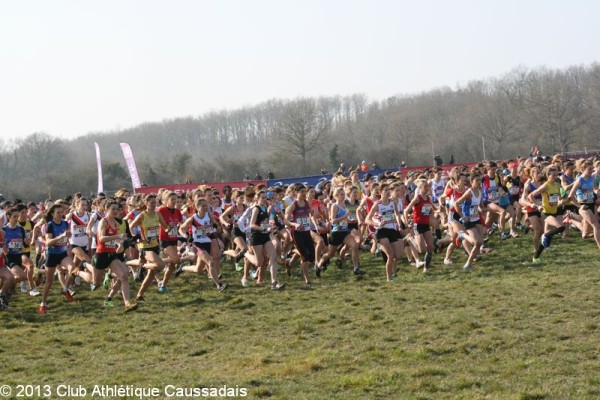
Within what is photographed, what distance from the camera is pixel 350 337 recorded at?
10.4 metres

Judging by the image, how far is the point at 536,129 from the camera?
7038cm

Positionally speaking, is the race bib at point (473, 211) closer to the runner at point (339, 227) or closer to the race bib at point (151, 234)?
the runner at point (339, 227)

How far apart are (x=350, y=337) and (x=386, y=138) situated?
70.3 metres

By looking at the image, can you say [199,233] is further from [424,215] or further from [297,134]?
[297,134]

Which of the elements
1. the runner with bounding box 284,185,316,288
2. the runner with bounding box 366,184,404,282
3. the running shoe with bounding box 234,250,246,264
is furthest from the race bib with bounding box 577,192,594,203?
the running shoe with bounding box 234,250,246,264

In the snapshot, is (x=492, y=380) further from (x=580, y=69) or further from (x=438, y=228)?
(x=580, y=69)

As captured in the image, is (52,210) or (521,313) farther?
(52,210)

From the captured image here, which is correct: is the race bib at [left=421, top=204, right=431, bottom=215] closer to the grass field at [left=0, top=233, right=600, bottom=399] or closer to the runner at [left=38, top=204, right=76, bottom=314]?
the grass field at [left=0, top=233, right=600, bottom=399]

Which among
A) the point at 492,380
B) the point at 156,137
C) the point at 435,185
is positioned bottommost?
the point at 492,380

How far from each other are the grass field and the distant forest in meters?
38.8

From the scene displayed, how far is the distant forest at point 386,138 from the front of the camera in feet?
196

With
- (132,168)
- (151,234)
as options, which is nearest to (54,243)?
(151,234)

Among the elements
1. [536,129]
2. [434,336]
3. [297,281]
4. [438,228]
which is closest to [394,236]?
[297,281]

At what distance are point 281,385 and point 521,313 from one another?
4.07 metres
